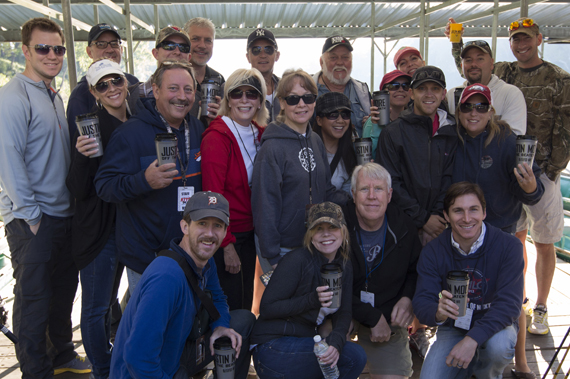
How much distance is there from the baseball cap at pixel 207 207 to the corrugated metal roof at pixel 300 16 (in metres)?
9.04

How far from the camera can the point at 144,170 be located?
232 centimetres

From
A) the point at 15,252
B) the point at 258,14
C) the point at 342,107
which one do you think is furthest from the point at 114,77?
the point at 258,14

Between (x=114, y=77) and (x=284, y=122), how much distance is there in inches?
41.6

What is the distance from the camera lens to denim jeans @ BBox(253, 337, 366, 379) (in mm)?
2334

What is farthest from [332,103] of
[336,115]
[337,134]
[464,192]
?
[464,192]

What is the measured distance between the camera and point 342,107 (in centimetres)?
289

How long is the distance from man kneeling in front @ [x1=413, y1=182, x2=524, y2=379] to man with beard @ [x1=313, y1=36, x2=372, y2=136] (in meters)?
1.23

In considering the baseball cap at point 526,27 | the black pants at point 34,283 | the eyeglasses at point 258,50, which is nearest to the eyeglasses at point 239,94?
the eyeglasses at point 258,50

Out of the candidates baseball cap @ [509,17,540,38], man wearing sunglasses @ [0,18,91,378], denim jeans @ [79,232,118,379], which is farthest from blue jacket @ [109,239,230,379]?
baseball cap @ [509,17,540,38]

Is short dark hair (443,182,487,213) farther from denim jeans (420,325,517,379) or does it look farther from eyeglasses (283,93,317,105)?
eyeglasses (283,93,317,105)

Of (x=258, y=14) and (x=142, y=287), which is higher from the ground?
(x=258, y=14)

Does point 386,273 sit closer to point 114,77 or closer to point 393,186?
point 393,186

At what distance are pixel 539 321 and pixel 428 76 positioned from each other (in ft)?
7.45

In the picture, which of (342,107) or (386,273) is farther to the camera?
(342,107)
